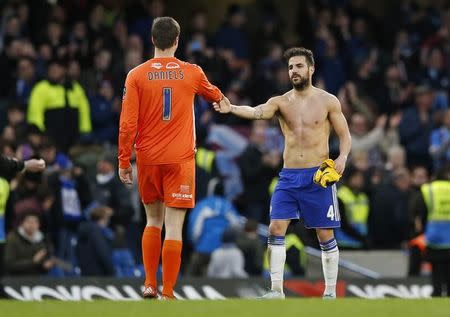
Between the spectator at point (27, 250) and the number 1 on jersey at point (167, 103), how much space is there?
5.68 meters

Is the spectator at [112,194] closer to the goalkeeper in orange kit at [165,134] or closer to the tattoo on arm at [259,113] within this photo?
the tattoo on arm at [259,113]

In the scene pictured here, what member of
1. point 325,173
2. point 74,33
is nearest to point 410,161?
point 74,33

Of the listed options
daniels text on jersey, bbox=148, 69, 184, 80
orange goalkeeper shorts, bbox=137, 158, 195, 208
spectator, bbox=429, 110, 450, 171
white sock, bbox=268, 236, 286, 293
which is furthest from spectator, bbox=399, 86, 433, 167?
daniels text on jersey, bbox=148, 69, 184, 80

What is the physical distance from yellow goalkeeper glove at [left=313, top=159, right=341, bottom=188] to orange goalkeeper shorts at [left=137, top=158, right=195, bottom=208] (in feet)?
3.88

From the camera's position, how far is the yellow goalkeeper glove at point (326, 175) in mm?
14508

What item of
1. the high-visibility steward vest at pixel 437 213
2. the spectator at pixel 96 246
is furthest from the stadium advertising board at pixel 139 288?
the spectator at pixel 96 246

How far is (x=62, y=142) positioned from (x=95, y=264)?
90.7 inches

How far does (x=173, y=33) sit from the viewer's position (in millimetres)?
14180

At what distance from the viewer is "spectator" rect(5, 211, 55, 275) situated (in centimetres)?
1956

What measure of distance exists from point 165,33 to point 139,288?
17.7 ft

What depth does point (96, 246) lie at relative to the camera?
65.5ft

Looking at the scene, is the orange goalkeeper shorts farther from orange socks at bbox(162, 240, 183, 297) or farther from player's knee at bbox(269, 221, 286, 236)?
player's knee at bbox(269, 221, 286, 236)

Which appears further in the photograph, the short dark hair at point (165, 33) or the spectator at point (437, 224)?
the spectator at point (437, 224)

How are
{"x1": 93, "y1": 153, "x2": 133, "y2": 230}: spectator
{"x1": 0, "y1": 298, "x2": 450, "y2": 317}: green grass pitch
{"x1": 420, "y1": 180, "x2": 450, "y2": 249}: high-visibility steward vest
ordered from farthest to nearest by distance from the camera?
{"x1": 93, "y1": 153, "x2": 133, "y2": 230}: spectator → {"x1": 420, "y1": 180, "x2": 450, "y2": 249}: high-visibility steward vest → {"x1": 0, "y1": 298, "x2": 450, "y2": 317}: green grass pitch
